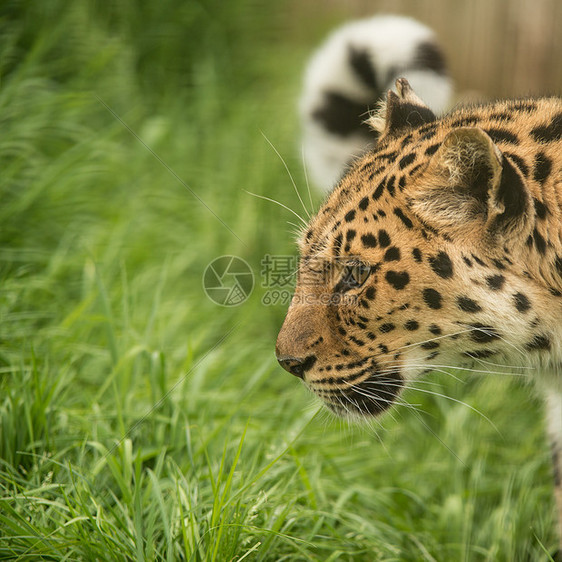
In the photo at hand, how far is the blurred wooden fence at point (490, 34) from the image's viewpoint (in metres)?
9.00

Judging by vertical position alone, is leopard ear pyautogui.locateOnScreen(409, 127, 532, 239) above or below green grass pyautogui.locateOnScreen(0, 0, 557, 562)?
above

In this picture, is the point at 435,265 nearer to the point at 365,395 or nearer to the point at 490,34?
the point at 365,395

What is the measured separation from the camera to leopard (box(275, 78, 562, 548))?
288cm

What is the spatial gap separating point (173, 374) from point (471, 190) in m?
2.28

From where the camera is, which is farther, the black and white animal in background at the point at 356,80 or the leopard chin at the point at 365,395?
the black and white animal in background at the point at 356,80

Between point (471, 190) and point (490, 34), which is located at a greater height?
point (490, 34)

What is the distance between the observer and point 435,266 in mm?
2996

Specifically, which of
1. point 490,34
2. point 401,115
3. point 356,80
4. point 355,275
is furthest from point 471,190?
point 490,34

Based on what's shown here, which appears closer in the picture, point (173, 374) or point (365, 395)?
point (365, 395)

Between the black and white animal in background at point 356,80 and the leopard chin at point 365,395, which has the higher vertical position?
the black and white animal in background at point 356,80

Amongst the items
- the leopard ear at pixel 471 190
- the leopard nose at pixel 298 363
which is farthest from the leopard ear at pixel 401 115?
the leopard nose at pixel 298 363

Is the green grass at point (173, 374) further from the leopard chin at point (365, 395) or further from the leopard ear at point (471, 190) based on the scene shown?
the leopard ear at point (471, 190)

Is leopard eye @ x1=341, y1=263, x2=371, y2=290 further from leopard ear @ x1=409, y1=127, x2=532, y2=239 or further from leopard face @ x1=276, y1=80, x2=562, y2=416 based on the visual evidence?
leopard ear @ x1=409, y1=127, x2=532, y2=239

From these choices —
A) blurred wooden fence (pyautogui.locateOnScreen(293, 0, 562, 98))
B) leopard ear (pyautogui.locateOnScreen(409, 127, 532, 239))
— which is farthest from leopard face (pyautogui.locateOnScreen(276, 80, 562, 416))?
blurred wooden fence (pyautogui.locateOnScreen(293, 0, 562, 98))
